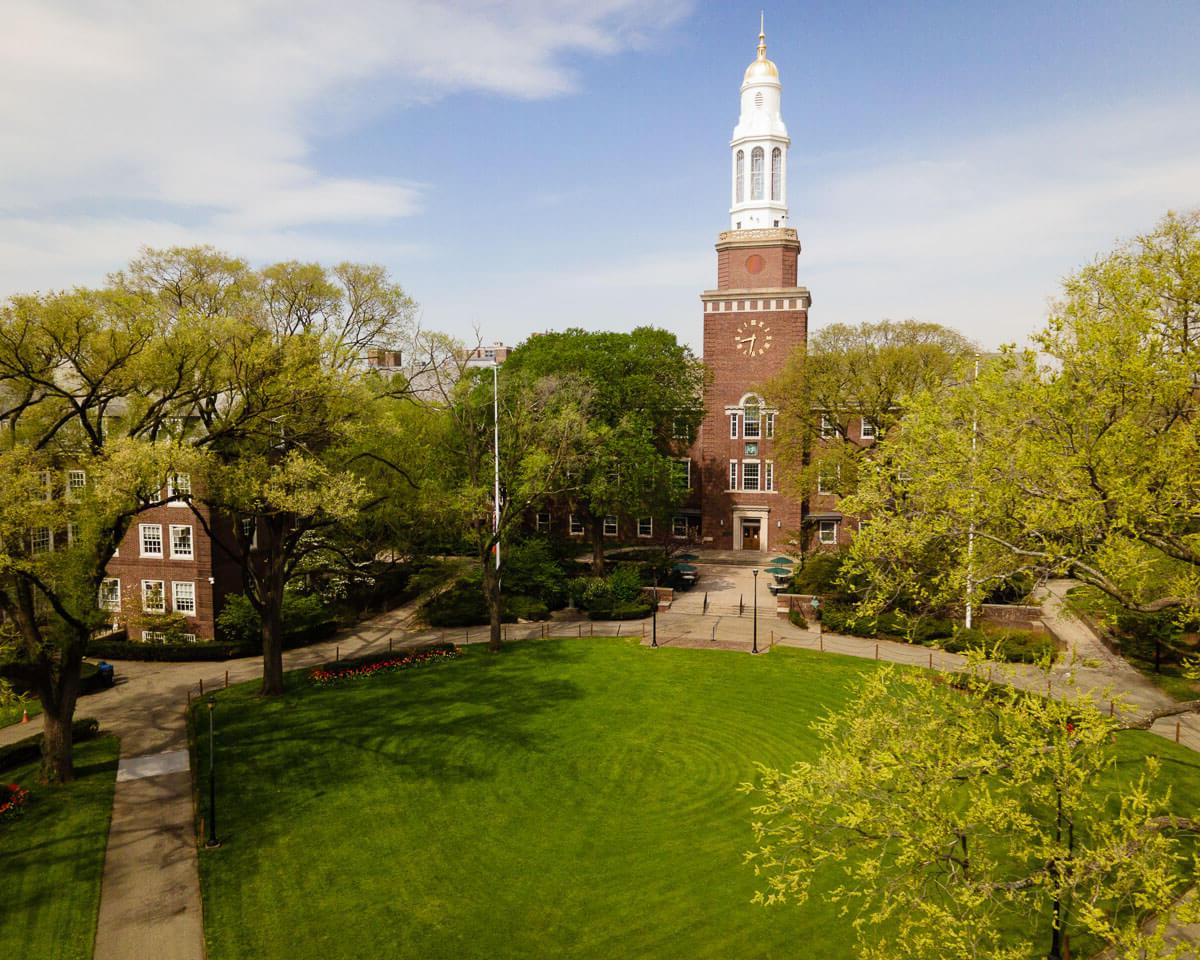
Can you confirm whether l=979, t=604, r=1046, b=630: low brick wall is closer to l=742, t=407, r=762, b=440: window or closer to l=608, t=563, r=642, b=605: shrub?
l=608, t=563, r=642, b=605: shrub

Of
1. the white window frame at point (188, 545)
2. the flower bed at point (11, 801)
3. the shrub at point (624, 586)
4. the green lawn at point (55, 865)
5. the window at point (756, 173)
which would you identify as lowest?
the green lawn at point (55, 865)

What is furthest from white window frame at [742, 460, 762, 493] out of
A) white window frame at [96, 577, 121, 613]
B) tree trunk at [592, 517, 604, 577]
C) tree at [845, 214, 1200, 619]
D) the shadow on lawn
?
tree at [845, 214, 1200, 619]

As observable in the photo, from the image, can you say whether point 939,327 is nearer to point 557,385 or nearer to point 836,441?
point 836,441

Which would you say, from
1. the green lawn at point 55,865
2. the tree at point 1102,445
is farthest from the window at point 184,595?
the tree at point 1102,445

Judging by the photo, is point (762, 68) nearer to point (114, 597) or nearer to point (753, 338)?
point (753, 338)

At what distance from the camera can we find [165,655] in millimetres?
34219

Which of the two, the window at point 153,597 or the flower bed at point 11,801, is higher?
the window at point 153,597

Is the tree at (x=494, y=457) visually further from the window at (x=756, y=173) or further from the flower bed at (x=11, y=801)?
the window at (x=756, y=173)

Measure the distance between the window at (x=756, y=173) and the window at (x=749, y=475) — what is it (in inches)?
793

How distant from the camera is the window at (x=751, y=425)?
59.8 metres

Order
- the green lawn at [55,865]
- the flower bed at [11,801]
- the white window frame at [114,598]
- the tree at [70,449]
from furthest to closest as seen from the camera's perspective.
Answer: the white window frame at [114,598]
the flower bed at [11,801]
the tree at [70,449]
the green lawn at [55,865]

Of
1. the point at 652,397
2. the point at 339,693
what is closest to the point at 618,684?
the point at 339,693

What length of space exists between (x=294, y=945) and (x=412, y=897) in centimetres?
243

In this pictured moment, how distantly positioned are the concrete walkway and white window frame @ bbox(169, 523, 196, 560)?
5224 mm
